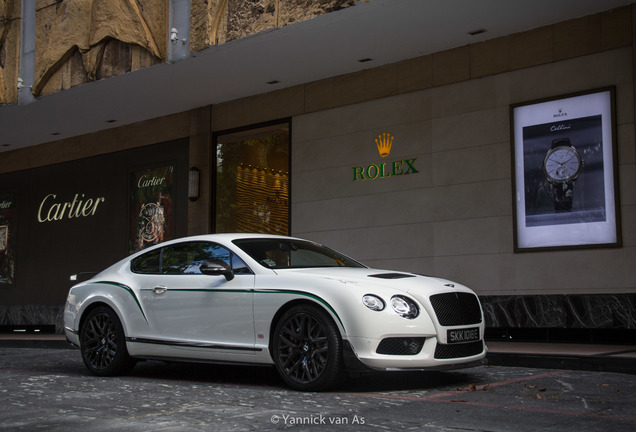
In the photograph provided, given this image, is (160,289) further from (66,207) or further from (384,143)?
(66,207)

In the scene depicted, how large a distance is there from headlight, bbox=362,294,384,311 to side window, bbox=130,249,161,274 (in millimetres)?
2713

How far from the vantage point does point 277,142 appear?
15.7 metres

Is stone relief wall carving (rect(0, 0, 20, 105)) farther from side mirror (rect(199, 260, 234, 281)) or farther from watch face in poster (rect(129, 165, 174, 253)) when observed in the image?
side mirror (rect(199, 260, 234, 281))

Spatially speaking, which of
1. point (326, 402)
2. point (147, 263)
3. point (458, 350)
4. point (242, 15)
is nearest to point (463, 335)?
point (458, 350)

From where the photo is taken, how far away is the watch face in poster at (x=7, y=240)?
67.7 feet

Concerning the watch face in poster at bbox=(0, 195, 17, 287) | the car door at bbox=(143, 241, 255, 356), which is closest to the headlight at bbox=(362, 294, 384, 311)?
the car door at bbox=(143, 241, 255, 356)

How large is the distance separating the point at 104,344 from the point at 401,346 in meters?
3.58

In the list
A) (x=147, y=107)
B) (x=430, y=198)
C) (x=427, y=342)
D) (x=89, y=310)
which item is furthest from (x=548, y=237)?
(x=147, y=107)

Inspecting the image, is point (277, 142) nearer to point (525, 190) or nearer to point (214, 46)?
point (214, 46)

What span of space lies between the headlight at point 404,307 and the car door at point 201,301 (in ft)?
4.65

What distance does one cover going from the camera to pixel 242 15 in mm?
11898

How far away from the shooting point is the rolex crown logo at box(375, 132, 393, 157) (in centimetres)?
1360

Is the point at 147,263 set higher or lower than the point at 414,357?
higher

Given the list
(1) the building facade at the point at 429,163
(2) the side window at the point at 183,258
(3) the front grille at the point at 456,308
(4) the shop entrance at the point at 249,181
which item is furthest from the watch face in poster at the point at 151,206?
(3) the front grille at the point at 456,308
